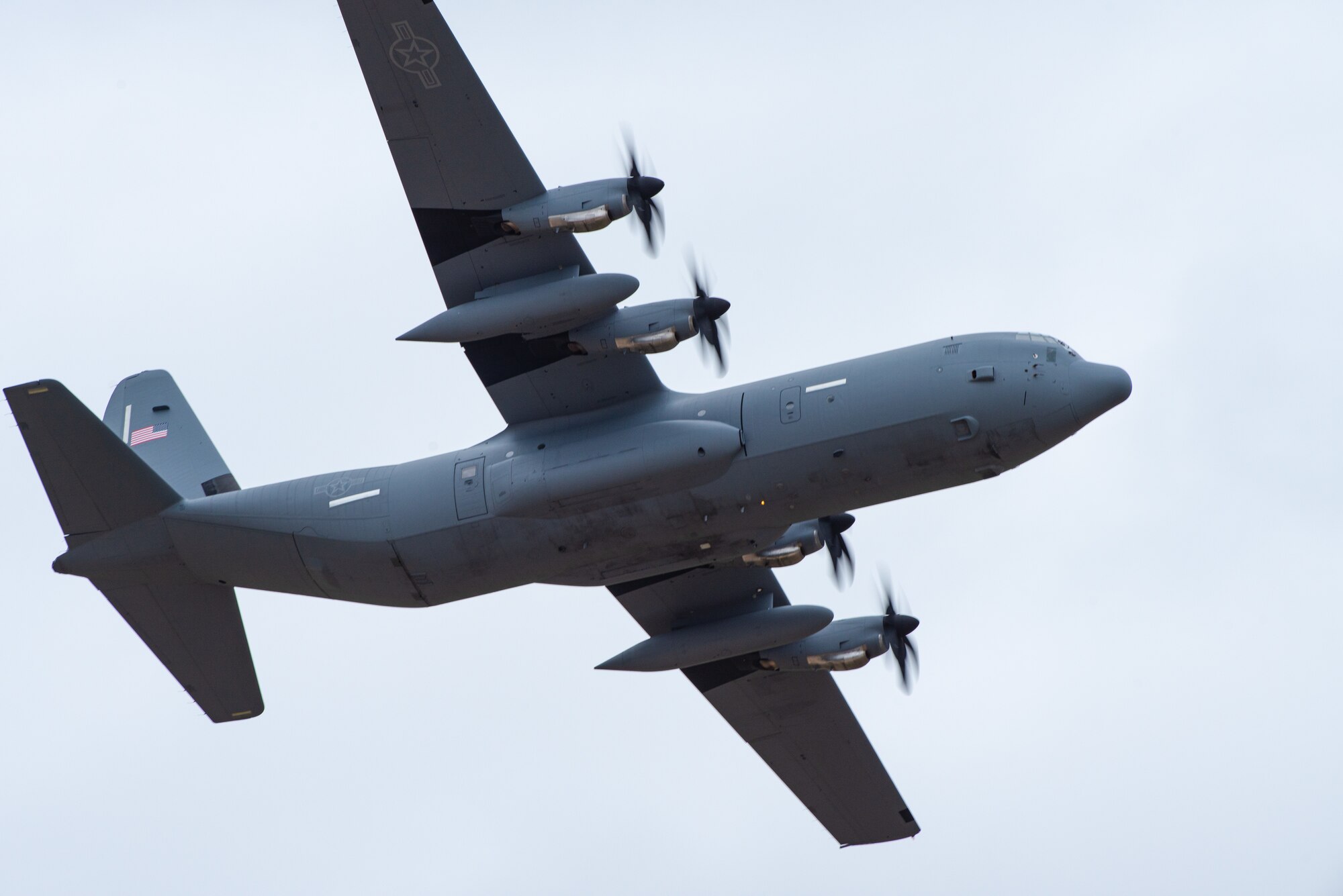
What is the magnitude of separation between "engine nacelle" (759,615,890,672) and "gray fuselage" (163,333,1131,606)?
4574 millimetres

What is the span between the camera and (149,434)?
3497cm

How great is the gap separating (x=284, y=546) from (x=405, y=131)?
24.3 feet

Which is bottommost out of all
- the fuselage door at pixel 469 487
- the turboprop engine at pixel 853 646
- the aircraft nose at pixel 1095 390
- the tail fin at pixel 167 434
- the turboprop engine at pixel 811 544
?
the turboprop engine at pixel 853 646

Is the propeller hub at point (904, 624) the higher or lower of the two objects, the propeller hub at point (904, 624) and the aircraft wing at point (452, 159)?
the lower

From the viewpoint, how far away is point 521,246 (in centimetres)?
2884

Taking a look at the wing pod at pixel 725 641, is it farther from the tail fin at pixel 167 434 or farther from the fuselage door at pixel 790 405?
the tail fin at pixel 167 434

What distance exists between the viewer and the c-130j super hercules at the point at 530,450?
92.3 ft

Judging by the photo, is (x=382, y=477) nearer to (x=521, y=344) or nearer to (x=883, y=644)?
(x=521, y=344)

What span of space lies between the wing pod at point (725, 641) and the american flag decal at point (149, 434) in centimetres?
997

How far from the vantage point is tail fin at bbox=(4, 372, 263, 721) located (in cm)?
2964

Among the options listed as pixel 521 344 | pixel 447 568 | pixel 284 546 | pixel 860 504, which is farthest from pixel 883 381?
pixel 284 546

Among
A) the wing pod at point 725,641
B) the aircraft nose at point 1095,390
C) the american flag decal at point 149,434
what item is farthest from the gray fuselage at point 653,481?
the american flag decal at point 149,434

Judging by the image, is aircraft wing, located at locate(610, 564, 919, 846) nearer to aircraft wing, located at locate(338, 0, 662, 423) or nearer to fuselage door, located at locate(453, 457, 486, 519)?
fuselage door, located at locate(453, 457, 486, 519)

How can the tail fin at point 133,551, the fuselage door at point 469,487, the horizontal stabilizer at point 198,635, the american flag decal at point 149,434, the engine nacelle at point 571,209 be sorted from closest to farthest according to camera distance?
the engine nacelle at point 571,209 → the fuselage door at point 469,487 → the tail fin at point 133,551 → the horizontal stabilizer at point 198,635 → the american flag decal at point 149,434
